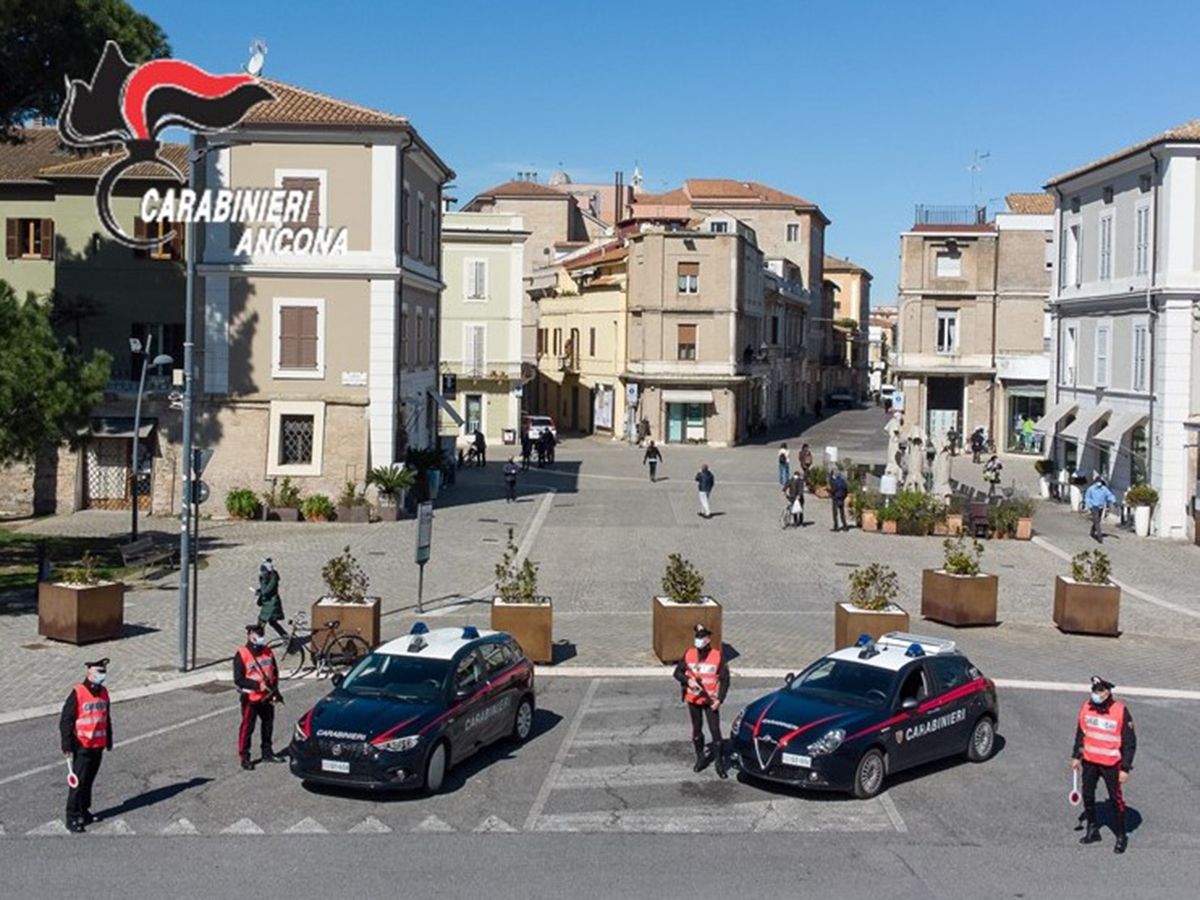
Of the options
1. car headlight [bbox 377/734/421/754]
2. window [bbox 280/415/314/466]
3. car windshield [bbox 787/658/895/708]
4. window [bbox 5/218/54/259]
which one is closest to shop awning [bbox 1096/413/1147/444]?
window [bbox 280/415/314/466]

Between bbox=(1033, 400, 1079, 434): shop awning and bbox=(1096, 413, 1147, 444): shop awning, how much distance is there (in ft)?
13.5

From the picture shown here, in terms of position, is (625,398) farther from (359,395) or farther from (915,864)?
(915,864)

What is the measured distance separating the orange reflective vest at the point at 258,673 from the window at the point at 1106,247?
33730mm

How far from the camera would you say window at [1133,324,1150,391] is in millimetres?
39750

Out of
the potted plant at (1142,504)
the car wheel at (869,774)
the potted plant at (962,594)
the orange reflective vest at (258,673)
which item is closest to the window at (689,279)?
the potted plant at (1142,504)

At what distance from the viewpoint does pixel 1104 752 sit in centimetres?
1347

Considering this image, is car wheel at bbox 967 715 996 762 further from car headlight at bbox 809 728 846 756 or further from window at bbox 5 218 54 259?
window at bbox 5 218 54 259

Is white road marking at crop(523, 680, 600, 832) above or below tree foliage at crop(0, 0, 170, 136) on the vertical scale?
below

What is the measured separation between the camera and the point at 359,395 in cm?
3850

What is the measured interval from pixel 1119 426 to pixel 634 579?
59.3 ft

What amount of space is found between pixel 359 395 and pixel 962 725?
25.2m

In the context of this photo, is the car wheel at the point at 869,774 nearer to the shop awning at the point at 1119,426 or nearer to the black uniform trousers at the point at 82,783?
the black uniform trousers at the point at 82,783

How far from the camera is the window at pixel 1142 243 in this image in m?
39.3

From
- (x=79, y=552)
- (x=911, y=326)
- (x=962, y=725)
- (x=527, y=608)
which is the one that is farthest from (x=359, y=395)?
(x=911, y=326)
